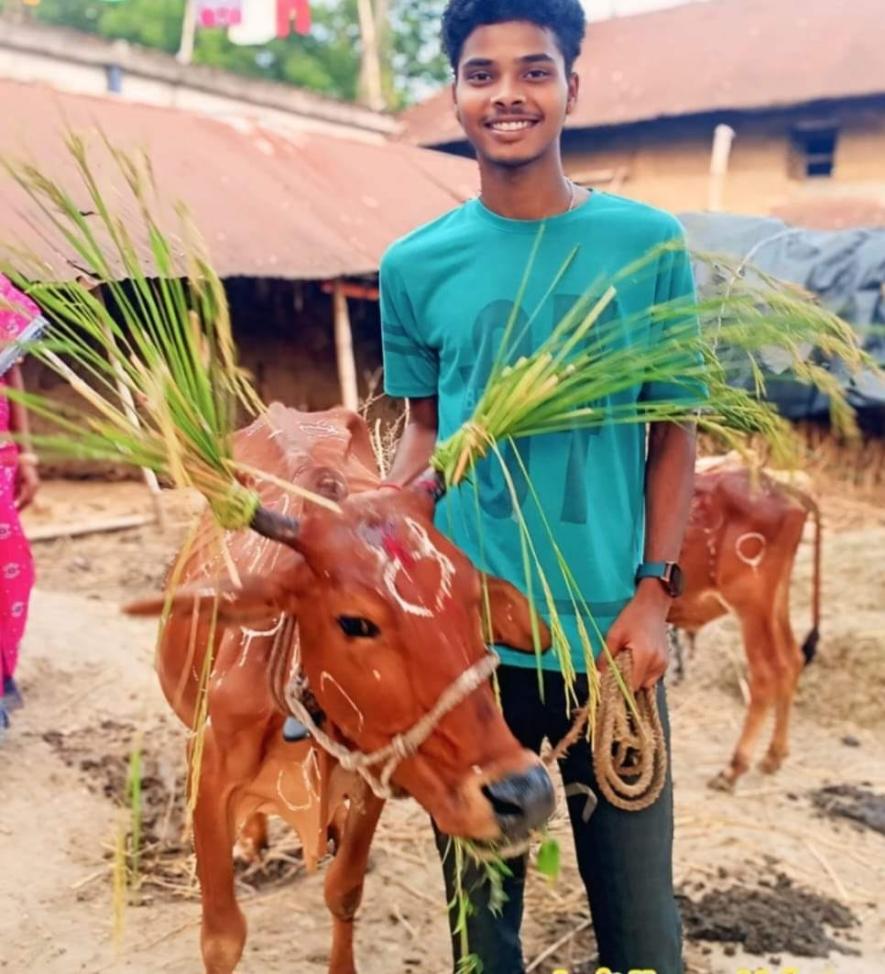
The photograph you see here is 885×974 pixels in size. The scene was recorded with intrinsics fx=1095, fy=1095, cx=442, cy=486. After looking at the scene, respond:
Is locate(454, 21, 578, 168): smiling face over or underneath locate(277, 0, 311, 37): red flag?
underneath

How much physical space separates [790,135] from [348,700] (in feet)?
48.1

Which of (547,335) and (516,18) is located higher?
(516,18)

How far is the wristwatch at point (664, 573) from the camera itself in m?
2.11

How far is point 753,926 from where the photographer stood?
3.49 metres

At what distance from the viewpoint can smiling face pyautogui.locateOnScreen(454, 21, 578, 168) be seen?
6.61 ft

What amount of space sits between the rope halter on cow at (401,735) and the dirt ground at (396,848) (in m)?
0.56

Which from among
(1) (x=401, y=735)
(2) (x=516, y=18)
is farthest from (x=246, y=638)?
(2) (x=516, y=18)

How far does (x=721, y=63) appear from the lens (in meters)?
16.1

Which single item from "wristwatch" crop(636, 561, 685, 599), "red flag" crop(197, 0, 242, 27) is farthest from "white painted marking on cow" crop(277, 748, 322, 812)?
"red flag" crop(197, 0, 242, 27)

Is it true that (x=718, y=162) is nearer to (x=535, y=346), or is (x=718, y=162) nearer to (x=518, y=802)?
(x=535, y=346)

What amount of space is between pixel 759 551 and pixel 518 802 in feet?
10.8

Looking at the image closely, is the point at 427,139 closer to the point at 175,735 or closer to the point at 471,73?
the point at 175,735

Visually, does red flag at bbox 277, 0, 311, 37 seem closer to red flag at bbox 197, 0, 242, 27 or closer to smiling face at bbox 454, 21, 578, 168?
red flag at bbox 197, 0, 242, 27

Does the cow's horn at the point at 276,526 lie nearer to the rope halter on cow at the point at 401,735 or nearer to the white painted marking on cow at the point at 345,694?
the white painted marking on cow at the point at 345,694
